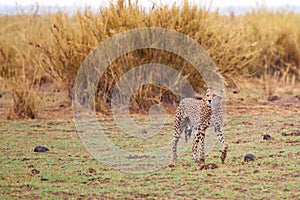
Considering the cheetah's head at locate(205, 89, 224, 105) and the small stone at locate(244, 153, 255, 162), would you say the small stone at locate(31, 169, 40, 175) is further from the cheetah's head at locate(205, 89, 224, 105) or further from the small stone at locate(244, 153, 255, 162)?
the small stone at locate(244, 153, 255, 162)

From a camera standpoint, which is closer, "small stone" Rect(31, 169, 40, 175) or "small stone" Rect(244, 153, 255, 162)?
"small stone" Rect(31, 169, 40, 175)

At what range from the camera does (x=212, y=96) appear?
6.60 metres

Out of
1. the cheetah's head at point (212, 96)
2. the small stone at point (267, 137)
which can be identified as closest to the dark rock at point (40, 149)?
the cheetah's head at point (212, 96)

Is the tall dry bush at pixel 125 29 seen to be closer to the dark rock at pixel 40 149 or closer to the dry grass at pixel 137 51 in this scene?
the dry grass at pixel 137 51

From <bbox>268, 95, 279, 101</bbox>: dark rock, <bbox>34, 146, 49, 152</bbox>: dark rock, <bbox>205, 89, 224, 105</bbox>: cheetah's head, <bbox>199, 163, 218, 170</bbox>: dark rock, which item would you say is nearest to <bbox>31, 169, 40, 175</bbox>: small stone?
<bbox>34, 146, 49, 152</bbox>: dark rock

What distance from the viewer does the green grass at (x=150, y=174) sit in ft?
19.3

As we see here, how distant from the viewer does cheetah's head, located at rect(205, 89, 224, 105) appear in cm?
658

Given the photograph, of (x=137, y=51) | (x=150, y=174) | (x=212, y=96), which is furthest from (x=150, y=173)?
(x=137, y=51)

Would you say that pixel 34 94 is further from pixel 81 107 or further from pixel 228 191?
pixel 228 191

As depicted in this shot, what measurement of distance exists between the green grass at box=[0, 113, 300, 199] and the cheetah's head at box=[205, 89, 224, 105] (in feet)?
2.25

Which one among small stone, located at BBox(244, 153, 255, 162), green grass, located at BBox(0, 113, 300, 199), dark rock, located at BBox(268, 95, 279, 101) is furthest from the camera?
dark rock, located at BBox(268, 95, 279, 101)

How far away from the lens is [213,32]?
10.5 meters

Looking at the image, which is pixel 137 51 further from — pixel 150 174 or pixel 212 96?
pixel 150 174

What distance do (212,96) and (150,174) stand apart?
981mm
